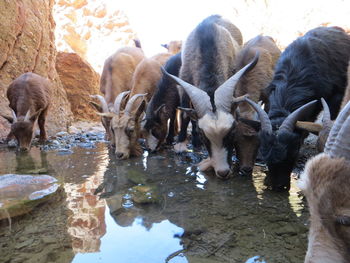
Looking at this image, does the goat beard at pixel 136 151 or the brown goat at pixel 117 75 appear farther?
the brown goat at pixel 117 75

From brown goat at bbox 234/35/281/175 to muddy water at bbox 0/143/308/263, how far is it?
40cm

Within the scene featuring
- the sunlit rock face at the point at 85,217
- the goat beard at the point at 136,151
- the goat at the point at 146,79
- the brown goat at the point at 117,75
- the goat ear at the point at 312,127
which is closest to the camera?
the sunlit rock face at the point at 85,217

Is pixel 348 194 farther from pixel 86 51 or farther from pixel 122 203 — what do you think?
pixel 86 51

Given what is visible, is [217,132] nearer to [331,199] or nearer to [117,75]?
[331,199]

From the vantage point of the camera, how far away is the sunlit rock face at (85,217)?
233 cm

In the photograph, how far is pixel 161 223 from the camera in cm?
274

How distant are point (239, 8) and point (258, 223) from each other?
88.1ft

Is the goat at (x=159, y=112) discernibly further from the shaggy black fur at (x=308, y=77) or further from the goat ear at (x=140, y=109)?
the shaggy black fur at (x=308, y=77)

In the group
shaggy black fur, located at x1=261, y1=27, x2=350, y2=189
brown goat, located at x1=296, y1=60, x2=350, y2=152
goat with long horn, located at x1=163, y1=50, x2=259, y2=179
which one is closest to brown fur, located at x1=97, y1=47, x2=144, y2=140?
goat with long horn, located at x1=163, y1=50, x2=259, y2=179

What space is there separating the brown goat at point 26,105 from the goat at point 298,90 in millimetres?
5889

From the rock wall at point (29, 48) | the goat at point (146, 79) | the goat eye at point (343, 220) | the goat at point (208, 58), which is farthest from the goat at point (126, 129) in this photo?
the goat eye at point (343, 220)

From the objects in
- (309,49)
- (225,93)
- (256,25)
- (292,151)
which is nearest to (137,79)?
(225,93)

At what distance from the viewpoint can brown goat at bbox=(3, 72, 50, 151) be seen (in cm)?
768

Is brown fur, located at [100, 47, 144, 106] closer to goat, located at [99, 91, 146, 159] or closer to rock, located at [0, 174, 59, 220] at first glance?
goat, located at [99, 91, 146, 159]
